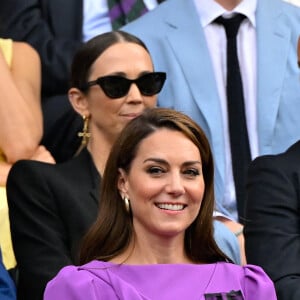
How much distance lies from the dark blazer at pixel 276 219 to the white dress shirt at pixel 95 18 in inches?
67.8

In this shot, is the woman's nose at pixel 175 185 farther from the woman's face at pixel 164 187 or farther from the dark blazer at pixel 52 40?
the dark blazer at pixel 52 40

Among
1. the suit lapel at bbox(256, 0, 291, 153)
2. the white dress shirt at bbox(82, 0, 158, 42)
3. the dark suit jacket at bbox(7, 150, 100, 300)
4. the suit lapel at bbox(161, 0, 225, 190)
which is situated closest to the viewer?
the dark suit jacket at bbox(7, 150, 100, 300)

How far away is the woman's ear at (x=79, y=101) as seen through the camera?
518 centimetres

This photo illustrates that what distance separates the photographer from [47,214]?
484 cm

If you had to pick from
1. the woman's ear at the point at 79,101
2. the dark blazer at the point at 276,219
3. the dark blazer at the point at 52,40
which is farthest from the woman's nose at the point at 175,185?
the dark blazer at the point at 52,40

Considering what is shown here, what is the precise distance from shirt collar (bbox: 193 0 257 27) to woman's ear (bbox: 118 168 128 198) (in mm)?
1892

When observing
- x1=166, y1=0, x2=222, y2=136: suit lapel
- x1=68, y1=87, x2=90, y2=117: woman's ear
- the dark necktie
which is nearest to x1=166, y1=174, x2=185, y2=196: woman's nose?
x1=68, y1=87, x2=90, y2=117: woman's ear

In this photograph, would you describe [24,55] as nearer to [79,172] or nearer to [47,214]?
[79,172]

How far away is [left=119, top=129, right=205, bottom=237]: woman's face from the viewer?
4074mm

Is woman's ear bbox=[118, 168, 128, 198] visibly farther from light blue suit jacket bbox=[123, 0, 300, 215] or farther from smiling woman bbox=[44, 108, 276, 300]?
light blue suit jacket bbox=[123, 0, 300, 215]

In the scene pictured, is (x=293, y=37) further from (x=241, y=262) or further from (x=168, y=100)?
(x=241, y=262)

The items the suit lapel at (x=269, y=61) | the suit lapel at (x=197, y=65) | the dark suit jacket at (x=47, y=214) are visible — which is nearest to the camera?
the dark suit jacket at (x=47, y=214)

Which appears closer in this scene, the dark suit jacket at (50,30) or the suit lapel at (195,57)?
the suit lapel at (195,57)

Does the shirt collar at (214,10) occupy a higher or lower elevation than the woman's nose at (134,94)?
higher
